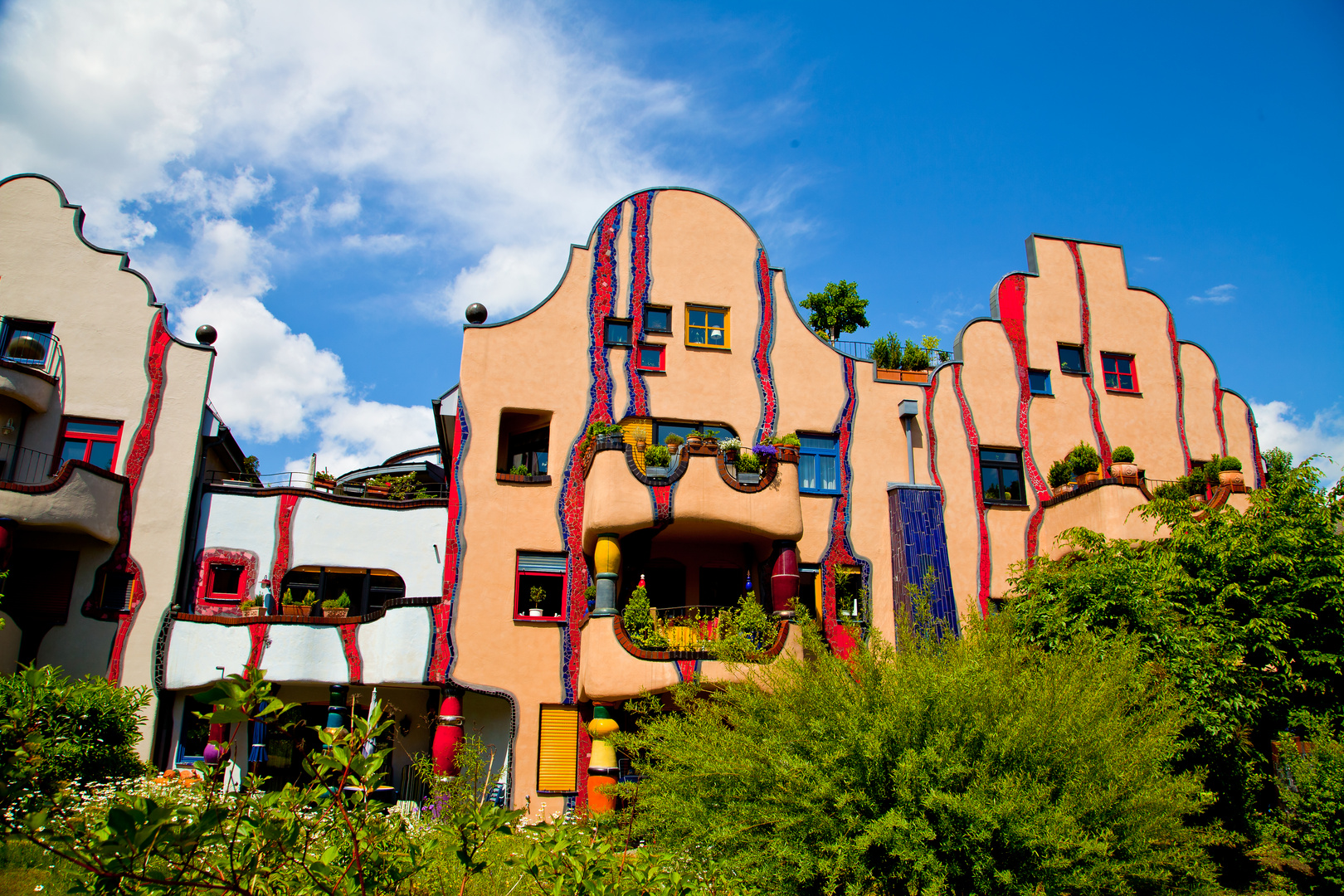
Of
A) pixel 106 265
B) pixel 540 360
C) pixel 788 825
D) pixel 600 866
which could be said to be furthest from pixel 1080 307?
pixel 106 265

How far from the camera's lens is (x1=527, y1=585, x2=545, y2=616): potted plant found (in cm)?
1866

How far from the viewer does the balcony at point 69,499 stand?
1742cm

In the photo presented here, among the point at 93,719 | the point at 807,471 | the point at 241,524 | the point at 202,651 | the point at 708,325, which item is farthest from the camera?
the point at 708,325

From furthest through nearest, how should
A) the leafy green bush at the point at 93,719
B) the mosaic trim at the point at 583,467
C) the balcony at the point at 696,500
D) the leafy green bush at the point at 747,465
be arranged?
the leafy green bush at the point at 747,465
the mosaic trim at the point at 583,467
the balcony at the point at 696,500
the leafy green bush at the point at 93,719

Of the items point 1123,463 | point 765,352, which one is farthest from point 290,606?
point 1123,463

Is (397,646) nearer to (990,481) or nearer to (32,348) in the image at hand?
(32,348)

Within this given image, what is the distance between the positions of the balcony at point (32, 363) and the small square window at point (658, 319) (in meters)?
13.1

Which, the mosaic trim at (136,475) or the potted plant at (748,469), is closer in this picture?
the mosaic trim at (136,475)

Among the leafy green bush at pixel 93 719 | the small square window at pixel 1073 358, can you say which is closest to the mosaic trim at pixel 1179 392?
the small square window at pixel 1073 358

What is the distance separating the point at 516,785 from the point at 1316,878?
1353 centimetres

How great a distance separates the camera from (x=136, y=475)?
758 inches

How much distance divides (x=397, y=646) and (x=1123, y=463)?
1698cm

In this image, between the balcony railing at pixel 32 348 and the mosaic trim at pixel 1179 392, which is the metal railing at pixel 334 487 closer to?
the balcony railing at pixel 32 348

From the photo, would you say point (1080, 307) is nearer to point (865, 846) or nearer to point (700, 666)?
point (700, 666)
